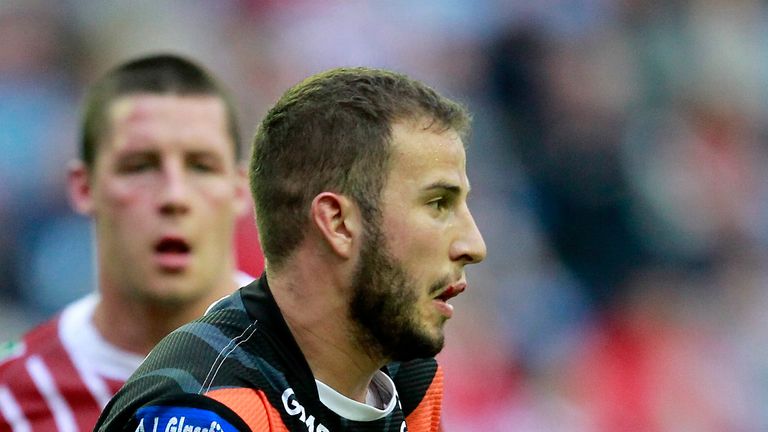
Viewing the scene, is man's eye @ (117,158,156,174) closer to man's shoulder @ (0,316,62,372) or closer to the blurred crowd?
man's shoulder @ (0,316,62,372)

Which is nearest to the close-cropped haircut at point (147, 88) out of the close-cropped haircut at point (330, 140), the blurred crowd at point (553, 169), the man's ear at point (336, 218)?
the close-cropped haircut at point (330, 140)

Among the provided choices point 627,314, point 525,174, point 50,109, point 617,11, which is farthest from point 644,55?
point 50,109

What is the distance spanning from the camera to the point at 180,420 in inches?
88.4

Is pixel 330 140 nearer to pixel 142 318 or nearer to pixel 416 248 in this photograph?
pixel 416 248

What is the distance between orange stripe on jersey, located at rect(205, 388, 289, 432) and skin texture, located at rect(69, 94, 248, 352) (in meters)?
1.86

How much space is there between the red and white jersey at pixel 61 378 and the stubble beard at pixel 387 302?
1.81 meters

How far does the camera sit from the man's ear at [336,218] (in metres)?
2.54

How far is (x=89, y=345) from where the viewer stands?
14.1 feet

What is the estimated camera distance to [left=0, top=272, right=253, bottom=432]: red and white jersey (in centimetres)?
416

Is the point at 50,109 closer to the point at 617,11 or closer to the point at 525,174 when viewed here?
the point at 525,174

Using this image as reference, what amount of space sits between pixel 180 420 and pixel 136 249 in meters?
2.06

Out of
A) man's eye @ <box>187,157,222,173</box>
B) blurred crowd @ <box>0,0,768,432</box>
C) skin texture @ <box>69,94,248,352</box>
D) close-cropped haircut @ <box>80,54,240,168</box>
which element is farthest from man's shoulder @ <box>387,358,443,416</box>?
blurred crowd @ <box>0,0,768,432</box>

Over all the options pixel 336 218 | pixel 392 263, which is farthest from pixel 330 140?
pixel 392 263

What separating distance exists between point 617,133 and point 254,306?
217 inches
